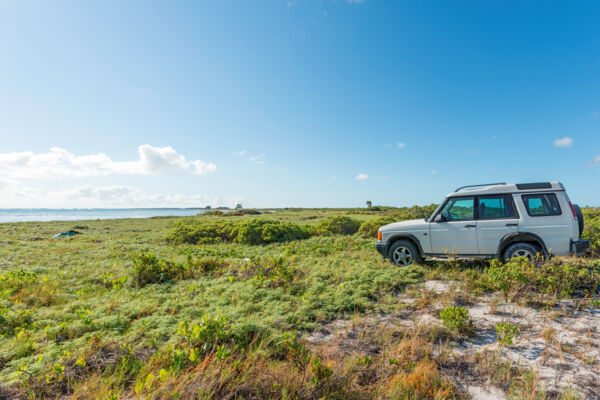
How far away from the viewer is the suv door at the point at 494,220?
22.4ft

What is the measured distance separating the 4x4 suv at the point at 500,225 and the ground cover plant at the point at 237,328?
20.8 inches

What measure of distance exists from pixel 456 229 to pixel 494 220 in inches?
35.1

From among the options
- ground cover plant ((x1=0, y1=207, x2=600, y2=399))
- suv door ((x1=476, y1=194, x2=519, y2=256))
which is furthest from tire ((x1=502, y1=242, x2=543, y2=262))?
ground cover plant ((x1=0, y1=207, x2=600, y2=399))

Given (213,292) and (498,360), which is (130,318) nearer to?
(213,292)

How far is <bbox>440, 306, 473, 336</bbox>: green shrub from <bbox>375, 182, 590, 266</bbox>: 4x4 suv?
3.36 metres

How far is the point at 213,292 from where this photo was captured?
6.50 m

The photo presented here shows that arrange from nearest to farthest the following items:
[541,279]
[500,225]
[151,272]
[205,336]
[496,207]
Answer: [205,336]
[541,279]
[500,225]
[496,207]
[151,272]

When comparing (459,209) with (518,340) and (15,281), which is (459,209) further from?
(15,281)

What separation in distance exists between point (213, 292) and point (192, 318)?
1.55 m

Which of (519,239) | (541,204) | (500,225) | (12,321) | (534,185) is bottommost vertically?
(12,321)

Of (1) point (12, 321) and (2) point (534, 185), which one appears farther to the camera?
(2) point (534, 185)

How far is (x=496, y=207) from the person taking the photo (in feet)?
23.1

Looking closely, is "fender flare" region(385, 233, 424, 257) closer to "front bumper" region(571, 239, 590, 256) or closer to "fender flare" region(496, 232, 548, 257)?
"fender flare" region(496, 232, 548, 257)

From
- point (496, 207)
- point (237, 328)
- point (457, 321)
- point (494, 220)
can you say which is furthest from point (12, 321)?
point (496, 207)
